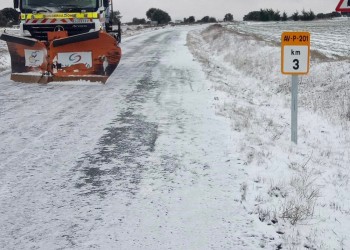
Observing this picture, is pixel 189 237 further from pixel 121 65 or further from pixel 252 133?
pixel 121 65

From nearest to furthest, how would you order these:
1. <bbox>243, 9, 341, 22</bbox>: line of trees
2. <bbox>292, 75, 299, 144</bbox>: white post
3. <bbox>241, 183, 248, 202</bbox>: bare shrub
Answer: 1. <bbox>241, 183, 248, 202</bbox>: bare shrub
2. <bbox>292, 75, 299, 144</bbox>: white post
3. <bbox>243, 9, 341, 22</bbox>: line of trees

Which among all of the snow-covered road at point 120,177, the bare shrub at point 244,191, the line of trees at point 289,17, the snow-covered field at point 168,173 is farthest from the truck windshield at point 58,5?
the line of trees at point 289,17

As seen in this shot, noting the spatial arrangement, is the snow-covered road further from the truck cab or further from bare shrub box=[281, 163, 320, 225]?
the truck cab

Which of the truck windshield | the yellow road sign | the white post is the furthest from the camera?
the truck windshield

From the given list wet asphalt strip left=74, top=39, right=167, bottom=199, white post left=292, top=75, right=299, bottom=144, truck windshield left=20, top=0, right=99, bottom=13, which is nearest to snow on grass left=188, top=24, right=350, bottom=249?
white post left=292, top=75, right=299, bottom=144

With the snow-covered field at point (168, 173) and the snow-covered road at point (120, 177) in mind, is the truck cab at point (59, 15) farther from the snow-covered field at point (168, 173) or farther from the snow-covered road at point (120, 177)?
the snow-covered road at point (120, 177)

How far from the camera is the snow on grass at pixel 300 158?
10.3 feet

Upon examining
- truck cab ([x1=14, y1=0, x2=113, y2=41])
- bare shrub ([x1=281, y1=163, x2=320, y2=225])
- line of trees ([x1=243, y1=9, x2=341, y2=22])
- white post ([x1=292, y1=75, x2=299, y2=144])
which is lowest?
bare shrub ([x1=281, y1=163, x2=320, y2=225])

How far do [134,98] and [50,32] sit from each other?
360cm

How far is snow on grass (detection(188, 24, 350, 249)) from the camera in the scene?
315 centimetres

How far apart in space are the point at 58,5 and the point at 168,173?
7.60m

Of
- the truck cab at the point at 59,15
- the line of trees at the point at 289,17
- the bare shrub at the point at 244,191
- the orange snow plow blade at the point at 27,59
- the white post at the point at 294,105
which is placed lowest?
the bare shrub at the point at 244,191

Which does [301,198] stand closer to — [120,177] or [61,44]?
[120,177]

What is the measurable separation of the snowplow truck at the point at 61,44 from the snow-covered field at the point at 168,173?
59.3 inches
